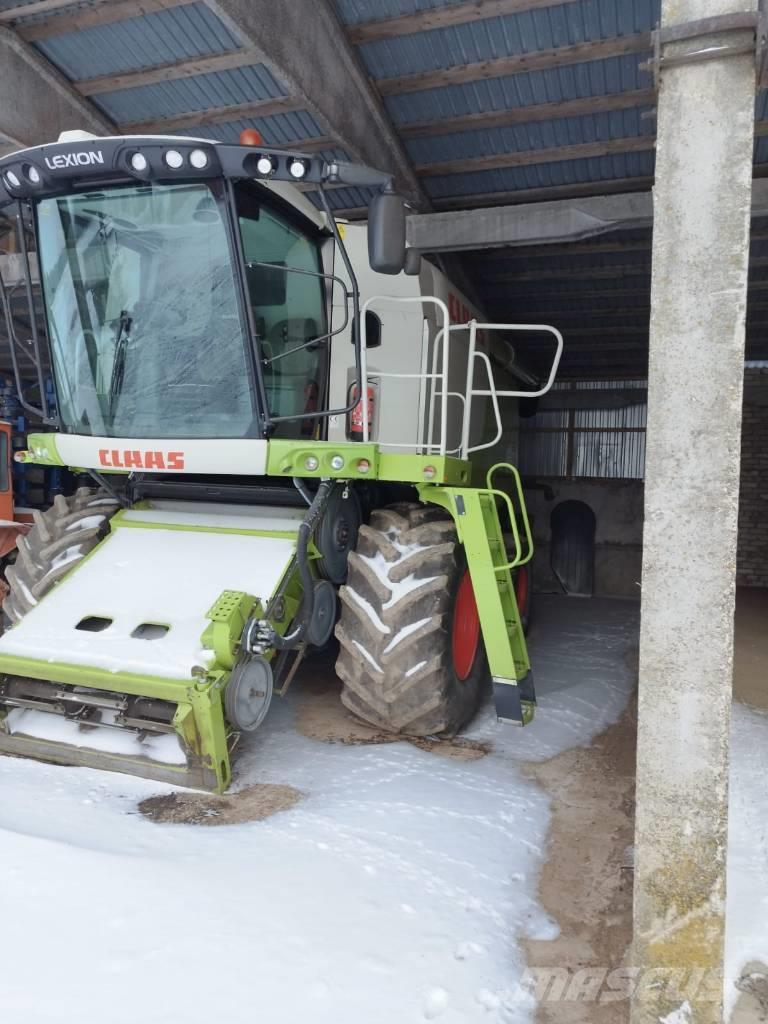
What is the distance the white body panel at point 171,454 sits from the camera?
3.95 m

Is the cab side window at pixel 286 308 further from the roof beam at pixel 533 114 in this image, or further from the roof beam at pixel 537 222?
the roof beam at pixel 533 114

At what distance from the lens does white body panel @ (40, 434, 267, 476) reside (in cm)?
395

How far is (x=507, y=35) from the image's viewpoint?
4.55 m

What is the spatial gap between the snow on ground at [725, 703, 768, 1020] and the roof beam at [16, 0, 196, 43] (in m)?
5.07

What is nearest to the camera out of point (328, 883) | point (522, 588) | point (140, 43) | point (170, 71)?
point (328, 883)

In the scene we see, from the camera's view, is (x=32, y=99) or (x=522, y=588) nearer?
(x=32, y=99)

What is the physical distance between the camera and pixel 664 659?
2086 mm

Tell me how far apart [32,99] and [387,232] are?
3.28m

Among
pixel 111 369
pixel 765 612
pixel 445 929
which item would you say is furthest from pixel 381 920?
pixel 765 612

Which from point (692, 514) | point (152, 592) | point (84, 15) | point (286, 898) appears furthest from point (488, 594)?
point (84, 15)

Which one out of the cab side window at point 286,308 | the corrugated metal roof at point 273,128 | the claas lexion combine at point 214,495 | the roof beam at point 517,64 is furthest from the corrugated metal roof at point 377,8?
the cab side window at point 286,308

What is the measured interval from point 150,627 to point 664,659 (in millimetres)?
2662

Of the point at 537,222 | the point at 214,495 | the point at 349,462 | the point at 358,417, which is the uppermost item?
the point at 537,222

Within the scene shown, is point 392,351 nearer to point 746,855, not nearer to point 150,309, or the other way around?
point 150,309
